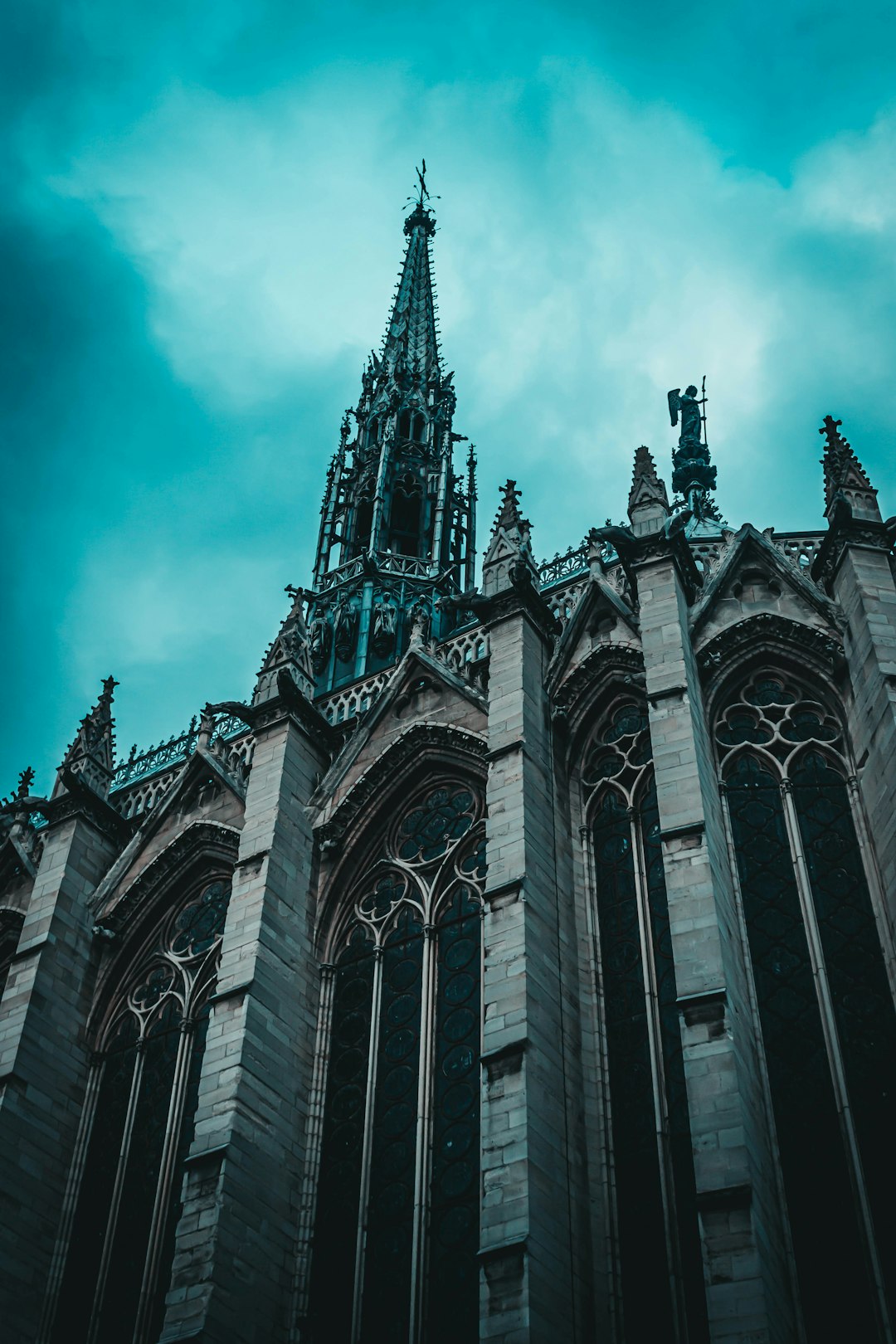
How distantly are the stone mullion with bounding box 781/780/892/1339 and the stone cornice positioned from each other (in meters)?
3.09

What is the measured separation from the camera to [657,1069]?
13750 millimetres

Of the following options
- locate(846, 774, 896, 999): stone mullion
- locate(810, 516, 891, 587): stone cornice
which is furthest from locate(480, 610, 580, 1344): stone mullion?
locate(810, 516, 891, 587): stone cornice

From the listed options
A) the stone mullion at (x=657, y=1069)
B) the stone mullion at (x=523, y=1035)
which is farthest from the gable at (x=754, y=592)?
the stone mullion at (x=657, y=1069)

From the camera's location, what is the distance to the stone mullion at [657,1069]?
12.4 meters

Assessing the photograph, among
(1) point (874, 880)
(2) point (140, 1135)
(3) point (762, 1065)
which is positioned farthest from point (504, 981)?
(2) point (140, 1135)

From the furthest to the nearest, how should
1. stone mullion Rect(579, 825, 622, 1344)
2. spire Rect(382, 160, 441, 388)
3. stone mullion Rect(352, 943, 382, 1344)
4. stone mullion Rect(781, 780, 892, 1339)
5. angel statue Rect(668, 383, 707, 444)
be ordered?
spire Rect(382, 160, 441, 388), angel statue Rect(668, 383, 707, 444), stone mullion Rect(352, 943, 382, 1344), stone mullion Rect(579, 825, 622, 1344), stone mullion Rect(781, 780, 892, 1339)

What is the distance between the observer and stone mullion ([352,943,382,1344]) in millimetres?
14028

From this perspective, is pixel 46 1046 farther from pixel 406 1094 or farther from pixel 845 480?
pixel 845 480

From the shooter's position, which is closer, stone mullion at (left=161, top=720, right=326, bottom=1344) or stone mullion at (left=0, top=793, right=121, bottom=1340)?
stone mullion at (left=161, top=720, right=326, bottom=1344)

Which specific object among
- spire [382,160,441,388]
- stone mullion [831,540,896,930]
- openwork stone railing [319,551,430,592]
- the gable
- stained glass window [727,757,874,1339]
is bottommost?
stained glass window [727,757,874,1339]

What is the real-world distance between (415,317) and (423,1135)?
2773 centimetres

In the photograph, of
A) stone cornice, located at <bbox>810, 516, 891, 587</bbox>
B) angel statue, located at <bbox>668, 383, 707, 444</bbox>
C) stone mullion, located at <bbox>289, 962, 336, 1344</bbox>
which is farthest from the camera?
angel statue, located at <bbox>668, 383, 707, 444</bbox>

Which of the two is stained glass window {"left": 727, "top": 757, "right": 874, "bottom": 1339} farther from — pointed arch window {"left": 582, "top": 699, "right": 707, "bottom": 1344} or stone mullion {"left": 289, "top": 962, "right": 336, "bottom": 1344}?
stone mullion {"left": 289, "top": 962, "right": 336, "bottom": 1344}

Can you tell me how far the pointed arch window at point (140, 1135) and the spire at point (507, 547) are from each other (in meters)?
5.77
